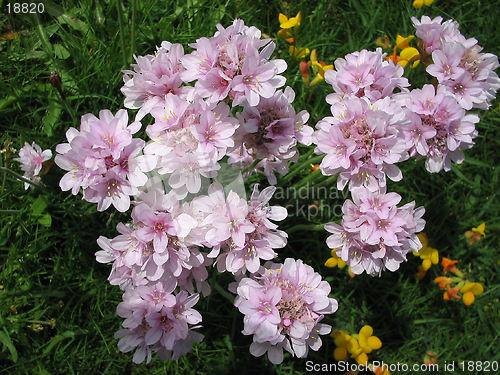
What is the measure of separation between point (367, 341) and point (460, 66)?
60.6 inches

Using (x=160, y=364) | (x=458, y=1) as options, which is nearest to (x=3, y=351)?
(x=160, y=364)

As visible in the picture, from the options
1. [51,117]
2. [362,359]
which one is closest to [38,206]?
[51,117]

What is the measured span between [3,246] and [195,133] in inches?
61.2

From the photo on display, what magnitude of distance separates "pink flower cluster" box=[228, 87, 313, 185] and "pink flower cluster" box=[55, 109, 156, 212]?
0.37m

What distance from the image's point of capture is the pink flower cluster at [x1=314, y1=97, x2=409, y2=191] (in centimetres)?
167

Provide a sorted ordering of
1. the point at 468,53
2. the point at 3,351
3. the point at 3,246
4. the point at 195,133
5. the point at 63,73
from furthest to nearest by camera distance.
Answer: the point at 63,73
the point at 3,246
the point at 3,351
the point at 468,53
the point at 195,133

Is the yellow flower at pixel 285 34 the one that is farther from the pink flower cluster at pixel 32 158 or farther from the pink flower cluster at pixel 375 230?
the pink flower cluster at pixel 32 158

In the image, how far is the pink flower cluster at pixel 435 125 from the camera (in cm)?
181

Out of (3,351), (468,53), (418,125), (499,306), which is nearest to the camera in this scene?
(418,125)

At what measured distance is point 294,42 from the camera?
293 cm

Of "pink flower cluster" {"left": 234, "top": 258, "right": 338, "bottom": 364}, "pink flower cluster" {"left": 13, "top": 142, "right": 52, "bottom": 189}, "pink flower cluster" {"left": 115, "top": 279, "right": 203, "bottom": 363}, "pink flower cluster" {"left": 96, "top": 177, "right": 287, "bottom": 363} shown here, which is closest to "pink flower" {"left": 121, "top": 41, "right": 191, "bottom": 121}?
"pink flower cluster" {"left": 96, "top": 177, "right": 287, "bottom": 363}

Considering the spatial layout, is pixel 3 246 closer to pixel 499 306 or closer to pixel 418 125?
pixel 418 125

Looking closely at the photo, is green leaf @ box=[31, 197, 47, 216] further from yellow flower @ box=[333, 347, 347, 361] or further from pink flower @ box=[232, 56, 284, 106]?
yellow flower @ box=[333, 347, 347, 361]

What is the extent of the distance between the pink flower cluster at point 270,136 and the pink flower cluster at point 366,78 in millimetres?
256
